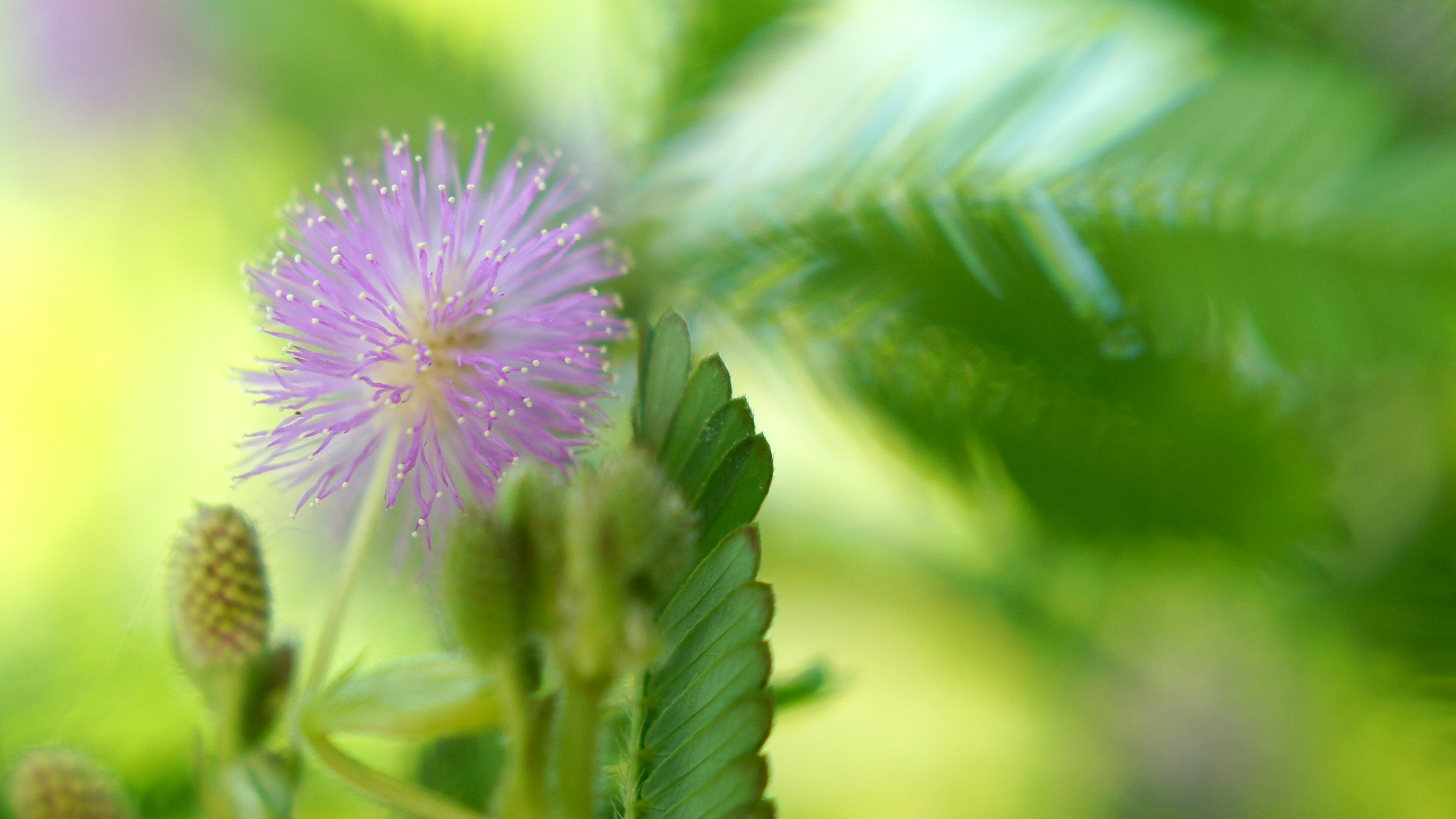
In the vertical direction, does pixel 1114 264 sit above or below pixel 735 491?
above

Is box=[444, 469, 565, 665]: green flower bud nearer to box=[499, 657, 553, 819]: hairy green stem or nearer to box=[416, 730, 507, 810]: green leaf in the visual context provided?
box=[499, 657, 553, 819]: hairy green stem

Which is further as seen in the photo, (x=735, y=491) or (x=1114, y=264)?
(x=1114, y=264)

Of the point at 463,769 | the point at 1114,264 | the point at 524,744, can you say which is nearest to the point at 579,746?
the point at 524,744

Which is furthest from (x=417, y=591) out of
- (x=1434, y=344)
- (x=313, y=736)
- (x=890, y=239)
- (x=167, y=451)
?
(x=167, y=451)

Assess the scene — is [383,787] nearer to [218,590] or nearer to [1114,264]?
[218,590]

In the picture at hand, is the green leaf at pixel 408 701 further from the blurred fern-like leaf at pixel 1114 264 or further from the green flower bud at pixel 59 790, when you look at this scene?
the blurred fern-like leaf at pixel 1114 264

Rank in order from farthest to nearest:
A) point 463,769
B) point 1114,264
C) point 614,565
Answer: point 1114,264
point 463,769
point 614,565

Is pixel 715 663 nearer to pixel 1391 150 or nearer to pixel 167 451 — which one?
pixel 1391 150
